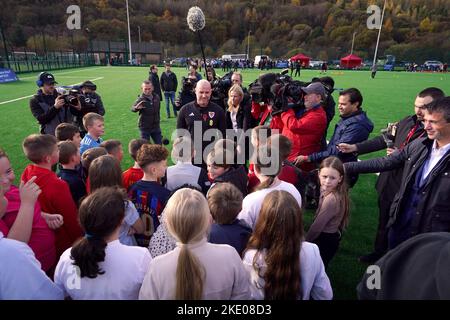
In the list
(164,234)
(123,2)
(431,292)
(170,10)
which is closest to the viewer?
(431,292)

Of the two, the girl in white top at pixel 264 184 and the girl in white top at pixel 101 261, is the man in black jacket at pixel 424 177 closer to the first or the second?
the girl in white top at pixel 264 184

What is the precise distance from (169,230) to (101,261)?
386 mm

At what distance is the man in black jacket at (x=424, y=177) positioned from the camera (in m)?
2.29

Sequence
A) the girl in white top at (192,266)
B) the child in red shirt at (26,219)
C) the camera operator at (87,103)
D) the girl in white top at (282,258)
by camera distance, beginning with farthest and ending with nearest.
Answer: the camera operator at (87,103)
the child in red shirt at (26,219)
the girl in white top at (282,258)
the girl in white top at (192,266)

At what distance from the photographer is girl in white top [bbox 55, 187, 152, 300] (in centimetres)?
157

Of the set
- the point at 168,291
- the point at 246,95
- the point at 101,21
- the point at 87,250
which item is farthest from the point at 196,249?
the point at 101,21

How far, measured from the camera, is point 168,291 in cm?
148

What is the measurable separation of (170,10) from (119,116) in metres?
97.2

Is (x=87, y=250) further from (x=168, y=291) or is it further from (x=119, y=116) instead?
(x=119, y=116)

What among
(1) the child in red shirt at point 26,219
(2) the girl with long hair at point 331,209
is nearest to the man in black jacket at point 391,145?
(2) the girl with long hair at point 331,209

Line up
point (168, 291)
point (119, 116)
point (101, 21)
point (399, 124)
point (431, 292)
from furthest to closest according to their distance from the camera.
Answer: point (101, 21) < point (119, 116) < point (399, 124) < point (168, 291) < point (431, 292)

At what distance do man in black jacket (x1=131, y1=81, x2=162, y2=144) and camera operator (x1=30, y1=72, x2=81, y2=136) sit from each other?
3.52 feet

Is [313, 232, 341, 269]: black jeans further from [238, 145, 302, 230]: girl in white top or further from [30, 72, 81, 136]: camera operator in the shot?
[30, 72, 81, 136]: camera operator

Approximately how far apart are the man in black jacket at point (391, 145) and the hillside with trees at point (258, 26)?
53438mm
